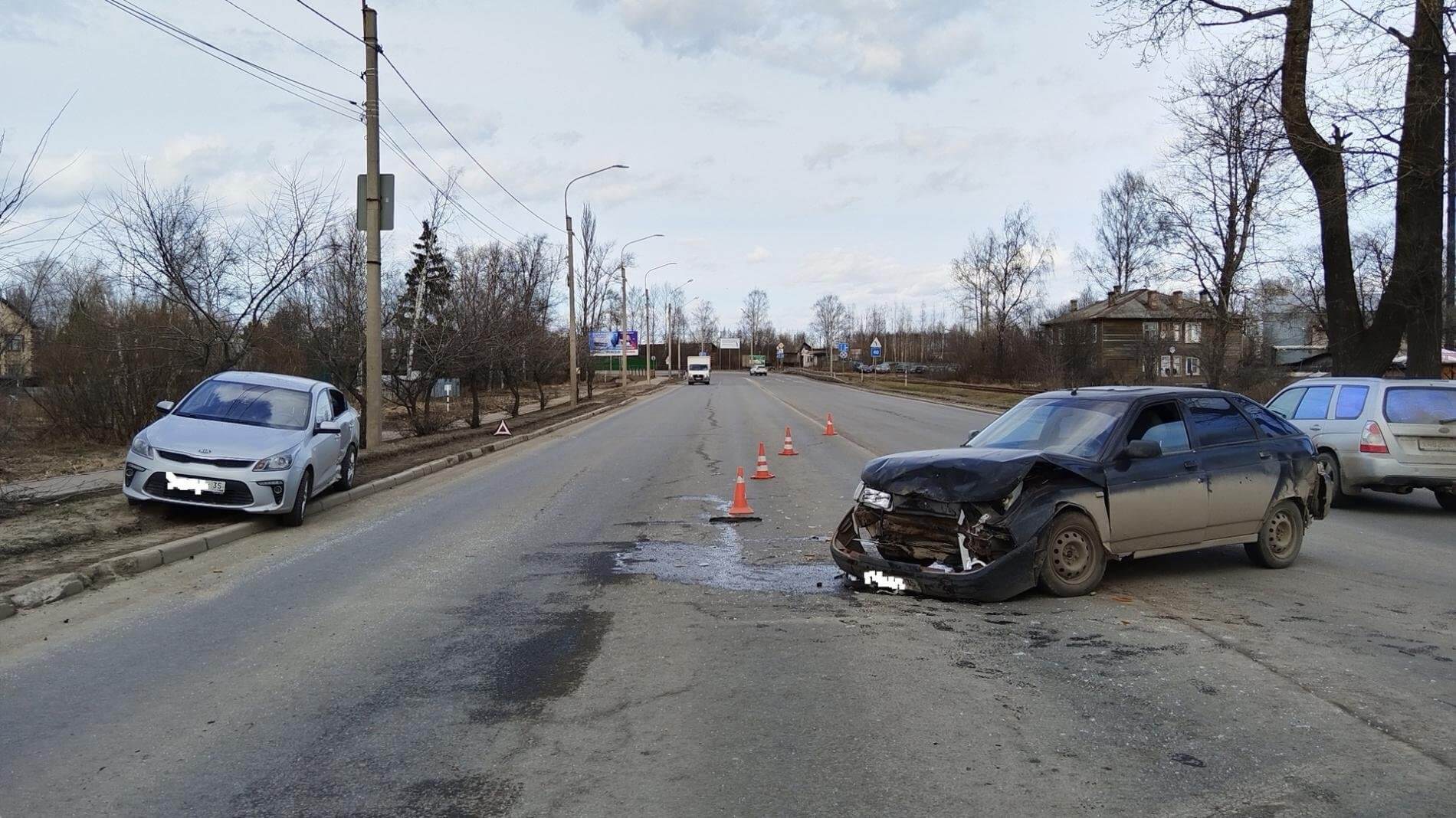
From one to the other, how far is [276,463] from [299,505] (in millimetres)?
640

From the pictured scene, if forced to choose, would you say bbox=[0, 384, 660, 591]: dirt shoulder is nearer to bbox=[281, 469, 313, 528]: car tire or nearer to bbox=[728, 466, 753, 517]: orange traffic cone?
bbox=[281, 469, 313, 528]: car tire

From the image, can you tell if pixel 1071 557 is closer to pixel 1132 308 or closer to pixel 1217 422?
pixel 1217 422

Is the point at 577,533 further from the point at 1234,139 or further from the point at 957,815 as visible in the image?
the point at 1234,139

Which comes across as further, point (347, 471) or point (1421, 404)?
point (347, 471)

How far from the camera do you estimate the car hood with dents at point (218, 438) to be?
1059cm

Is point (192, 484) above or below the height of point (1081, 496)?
below

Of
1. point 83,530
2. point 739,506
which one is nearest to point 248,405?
point 83,530

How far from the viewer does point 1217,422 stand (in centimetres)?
814

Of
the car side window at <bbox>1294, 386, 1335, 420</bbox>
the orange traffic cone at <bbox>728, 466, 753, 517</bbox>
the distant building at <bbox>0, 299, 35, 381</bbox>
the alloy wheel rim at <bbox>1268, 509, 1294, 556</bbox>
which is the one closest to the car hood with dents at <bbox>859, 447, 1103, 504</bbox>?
the alloy wheel rim at <bbox>1268, 509, 1294, 556</bbox>

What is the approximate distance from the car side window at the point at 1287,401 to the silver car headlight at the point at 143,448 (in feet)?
43.0

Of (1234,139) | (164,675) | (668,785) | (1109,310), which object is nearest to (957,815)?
(668,785)

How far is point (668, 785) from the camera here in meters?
4.02

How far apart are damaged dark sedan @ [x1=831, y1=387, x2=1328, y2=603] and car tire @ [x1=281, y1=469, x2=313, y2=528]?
20.9ft

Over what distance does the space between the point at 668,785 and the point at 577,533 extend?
6.40 m
